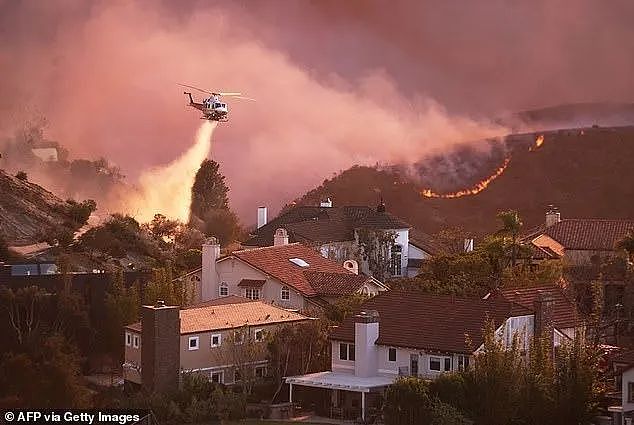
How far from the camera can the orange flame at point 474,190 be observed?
76625mm

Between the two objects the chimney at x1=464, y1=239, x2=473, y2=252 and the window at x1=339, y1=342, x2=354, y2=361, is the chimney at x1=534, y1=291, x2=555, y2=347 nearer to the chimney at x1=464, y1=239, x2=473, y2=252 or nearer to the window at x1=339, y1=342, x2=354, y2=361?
the window at x1=339, y1=342, x2=354, y2=361

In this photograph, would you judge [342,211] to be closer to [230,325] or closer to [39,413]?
[230,325]

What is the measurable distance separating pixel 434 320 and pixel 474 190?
37164 millimetres

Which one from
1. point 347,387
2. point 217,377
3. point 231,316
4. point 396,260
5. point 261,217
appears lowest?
point 347,387

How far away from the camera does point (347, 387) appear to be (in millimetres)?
38469

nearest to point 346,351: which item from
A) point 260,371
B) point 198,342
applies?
point 260,371

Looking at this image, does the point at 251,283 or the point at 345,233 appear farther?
the point at 345,233

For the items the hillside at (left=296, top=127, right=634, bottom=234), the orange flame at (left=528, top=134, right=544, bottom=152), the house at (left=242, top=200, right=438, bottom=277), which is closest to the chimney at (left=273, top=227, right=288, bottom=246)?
the house at (left=242, top=200, right=438, bottom=277)

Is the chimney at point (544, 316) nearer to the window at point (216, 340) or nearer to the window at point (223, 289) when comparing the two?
the window at point (216, 340)

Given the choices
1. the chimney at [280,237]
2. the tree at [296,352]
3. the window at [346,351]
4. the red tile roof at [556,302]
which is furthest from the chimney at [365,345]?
the chimney at [280,237]

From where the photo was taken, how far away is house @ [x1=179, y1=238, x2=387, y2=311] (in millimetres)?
47250

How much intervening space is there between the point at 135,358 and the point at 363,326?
6.15 metres

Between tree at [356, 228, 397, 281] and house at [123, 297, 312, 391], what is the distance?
15.7m

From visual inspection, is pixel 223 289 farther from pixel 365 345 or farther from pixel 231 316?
pixel 365 345
